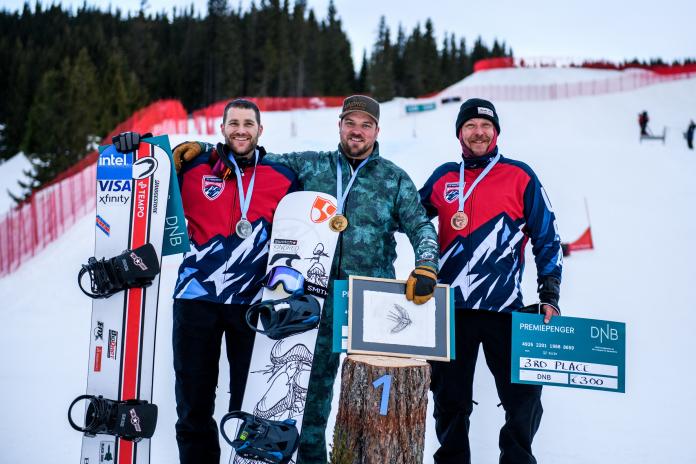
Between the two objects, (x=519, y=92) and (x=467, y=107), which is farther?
(x=519, y=92)

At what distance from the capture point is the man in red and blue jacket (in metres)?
3.22

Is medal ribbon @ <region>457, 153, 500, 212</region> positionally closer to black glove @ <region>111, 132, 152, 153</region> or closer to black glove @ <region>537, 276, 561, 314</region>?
black glove @ <region>537, 276, 561, 314</region>

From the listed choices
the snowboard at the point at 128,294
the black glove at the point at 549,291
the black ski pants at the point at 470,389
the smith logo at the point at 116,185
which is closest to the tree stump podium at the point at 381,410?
the black ski pants at the point at 470,389

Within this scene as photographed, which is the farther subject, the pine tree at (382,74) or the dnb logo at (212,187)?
the pine tree at (382,74)

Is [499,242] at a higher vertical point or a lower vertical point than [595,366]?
higher

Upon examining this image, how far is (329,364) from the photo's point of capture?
3.37 meters

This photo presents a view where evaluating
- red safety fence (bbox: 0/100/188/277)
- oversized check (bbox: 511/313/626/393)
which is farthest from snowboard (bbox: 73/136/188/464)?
red safety fence (bbox: 0/100/188/277)

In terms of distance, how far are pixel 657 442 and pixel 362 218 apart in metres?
3.01

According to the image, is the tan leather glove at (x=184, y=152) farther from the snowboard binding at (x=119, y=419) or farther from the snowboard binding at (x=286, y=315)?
the snowboard binding at (x=119, y=419)

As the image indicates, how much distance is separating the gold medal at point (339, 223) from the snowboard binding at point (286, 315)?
415 mm

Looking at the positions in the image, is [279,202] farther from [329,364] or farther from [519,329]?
[519,329]

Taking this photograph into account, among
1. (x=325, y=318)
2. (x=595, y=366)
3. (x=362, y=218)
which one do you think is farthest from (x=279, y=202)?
(x=595, y=366)

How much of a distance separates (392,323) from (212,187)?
1.25 m

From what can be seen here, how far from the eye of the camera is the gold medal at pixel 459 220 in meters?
3.37
